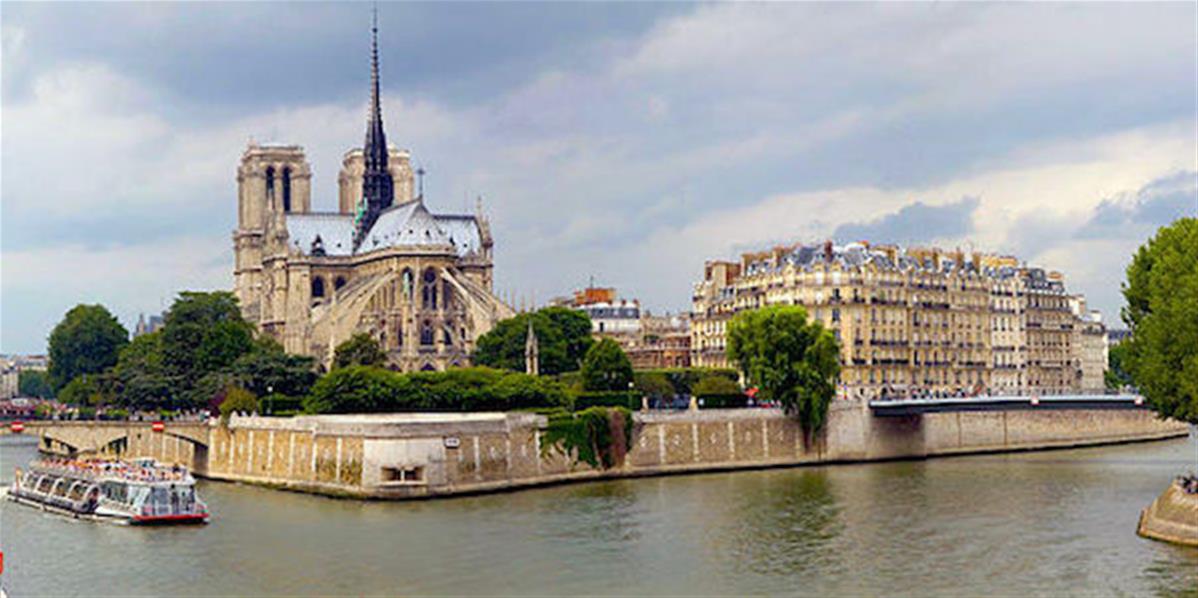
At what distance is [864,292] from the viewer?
341ft

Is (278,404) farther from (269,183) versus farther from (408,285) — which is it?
(269,183)

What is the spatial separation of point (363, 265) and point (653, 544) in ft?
284

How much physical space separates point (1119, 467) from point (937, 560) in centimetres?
3099

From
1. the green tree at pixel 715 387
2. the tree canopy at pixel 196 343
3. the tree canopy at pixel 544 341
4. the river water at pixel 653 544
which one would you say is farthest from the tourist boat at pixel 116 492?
the tree canopy at pixel 544 341

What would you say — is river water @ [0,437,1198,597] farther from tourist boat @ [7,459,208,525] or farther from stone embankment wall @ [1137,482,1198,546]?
tourist boat @ [7,459,208,525]

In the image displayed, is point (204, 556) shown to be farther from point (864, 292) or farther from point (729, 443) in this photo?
point (864, 292)

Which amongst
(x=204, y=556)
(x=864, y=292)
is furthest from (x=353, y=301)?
(x=204, y=556)

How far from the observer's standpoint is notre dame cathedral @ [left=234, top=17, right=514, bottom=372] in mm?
122625

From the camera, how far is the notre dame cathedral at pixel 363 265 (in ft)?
402

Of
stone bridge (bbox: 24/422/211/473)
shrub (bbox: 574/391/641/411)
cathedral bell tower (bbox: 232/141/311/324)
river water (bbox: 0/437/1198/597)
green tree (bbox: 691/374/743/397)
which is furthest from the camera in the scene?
cathedral bell tower (bbox: 232/141/311/324)

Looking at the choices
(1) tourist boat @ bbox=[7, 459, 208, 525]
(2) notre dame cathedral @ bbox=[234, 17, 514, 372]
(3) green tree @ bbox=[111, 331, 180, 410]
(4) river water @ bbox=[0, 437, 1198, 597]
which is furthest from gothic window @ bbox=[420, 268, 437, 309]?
(1) tourist boat @ bbox=[7, 459, 208, 525]

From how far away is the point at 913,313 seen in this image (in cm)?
10669

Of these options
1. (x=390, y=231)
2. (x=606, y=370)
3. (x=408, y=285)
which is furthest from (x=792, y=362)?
(x=390, y=231)

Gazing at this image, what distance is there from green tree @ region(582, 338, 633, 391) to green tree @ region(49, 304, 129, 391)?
54619mm
